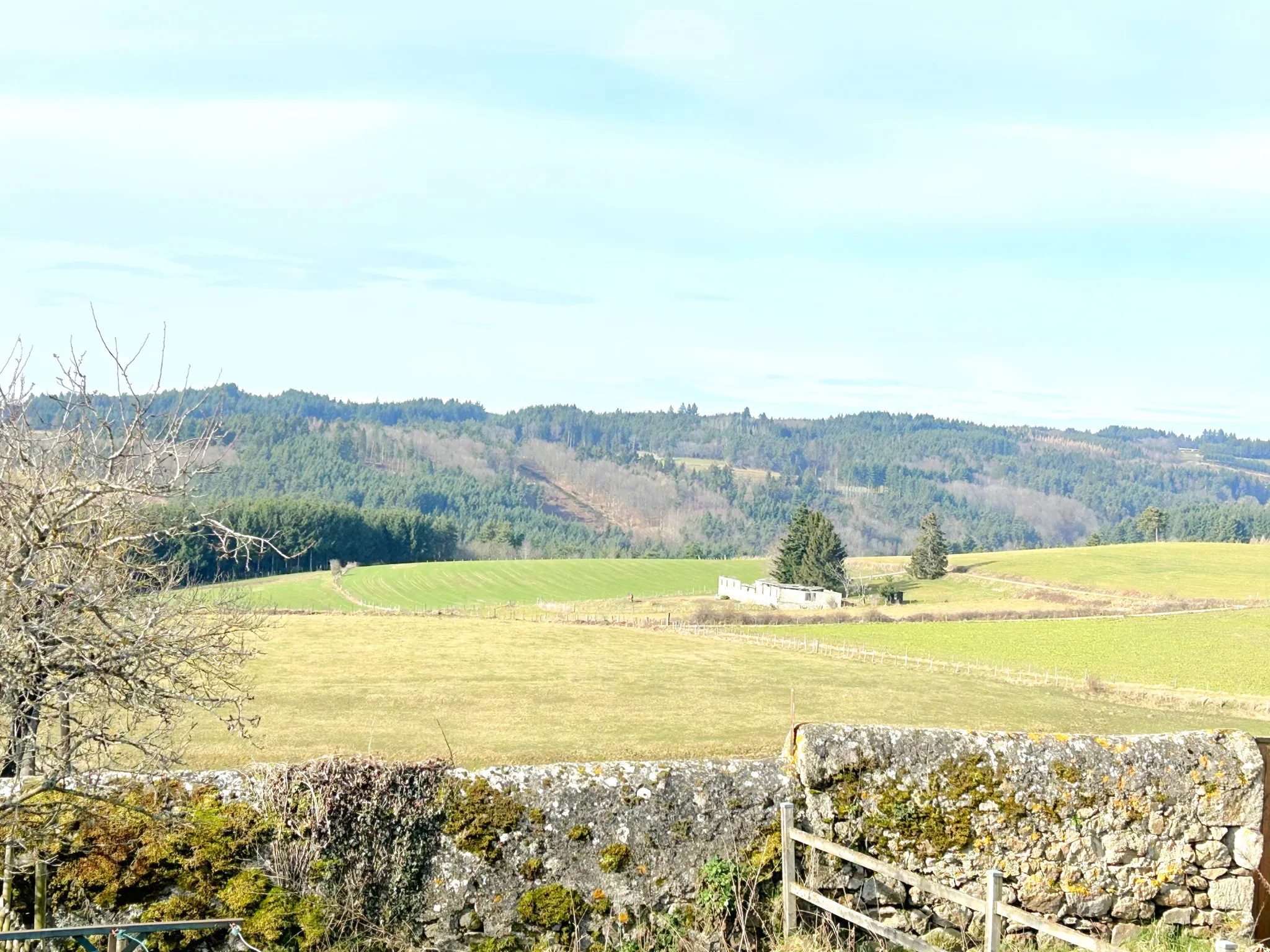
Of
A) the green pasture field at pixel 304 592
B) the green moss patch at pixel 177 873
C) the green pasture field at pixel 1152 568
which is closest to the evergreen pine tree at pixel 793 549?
the green pasture field at pixel 1152 568

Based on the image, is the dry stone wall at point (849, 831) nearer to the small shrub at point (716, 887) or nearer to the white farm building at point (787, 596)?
the small shrub at point (716, 887)

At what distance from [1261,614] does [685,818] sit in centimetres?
7407

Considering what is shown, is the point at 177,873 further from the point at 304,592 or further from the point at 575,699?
the point at 304,592

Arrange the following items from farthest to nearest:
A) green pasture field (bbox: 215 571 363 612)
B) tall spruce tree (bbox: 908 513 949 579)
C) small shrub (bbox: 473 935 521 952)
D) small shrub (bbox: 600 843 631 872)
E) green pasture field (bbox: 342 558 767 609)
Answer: tall spruce tree (bbox: 908 513 949 579), green pasture field (bbox: 342 558 767 609), green pasture field (bbox: 215 571 363 612), small shrub (bbox: 600 843 631 872), small shrub (bbox: 473 935 521 952)

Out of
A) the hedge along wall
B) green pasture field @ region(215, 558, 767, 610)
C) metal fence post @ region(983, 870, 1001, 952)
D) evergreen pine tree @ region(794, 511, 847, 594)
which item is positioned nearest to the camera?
metal fence post @ region(983, 870, 1001, 952)

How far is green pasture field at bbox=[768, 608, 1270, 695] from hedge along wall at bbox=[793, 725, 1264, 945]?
45060mm

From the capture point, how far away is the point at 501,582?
11550 centimetres

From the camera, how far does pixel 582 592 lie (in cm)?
11356

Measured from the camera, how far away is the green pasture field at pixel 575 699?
34.3m

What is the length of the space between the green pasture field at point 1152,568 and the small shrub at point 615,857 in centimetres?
8766

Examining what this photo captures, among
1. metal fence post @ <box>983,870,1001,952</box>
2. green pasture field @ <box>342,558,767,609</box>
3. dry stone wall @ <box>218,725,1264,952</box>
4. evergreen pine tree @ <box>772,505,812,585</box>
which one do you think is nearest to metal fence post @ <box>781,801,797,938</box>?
dry stone wall @ <box>218,725,1264,952</box>

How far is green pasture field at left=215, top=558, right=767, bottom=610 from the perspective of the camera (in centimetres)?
9688

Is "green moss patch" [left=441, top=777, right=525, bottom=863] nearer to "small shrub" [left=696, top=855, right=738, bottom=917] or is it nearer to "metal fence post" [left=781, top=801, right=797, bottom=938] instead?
"small shrub" [left=696, top=855, right=738, bottom=917]

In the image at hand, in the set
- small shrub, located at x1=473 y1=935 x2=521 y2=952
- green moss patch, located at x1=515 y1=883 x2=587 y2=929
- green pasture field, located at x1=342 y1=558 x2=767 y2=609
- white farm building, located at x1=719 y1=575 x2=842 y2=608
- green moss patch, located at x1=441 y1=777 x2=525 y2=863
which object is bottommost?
green pasture field, located at x1=342 y1=558 x2=767 y2=609
